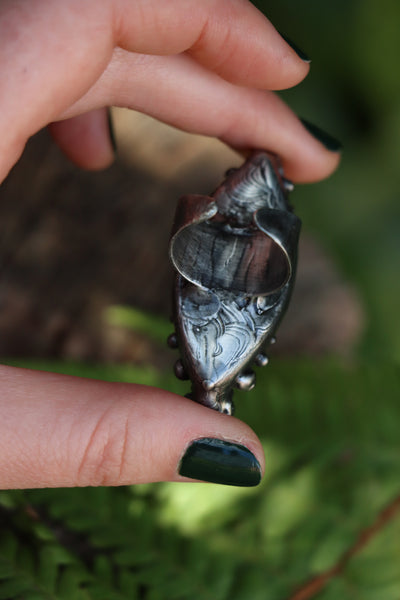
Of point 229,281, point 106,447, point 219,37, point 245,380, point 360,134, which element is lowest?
point 106,447

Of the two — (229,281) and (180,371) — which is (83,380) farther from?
(229,281)

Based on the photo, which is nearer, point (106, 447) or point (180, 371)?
point (106, 447)

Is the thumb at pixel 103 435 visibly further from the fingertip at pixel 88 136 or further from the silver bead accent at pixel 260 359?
the fingertip at pixel 88 136

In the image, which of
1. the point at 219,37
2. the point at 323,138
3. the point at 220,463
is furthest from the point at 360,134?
the point at 220,463

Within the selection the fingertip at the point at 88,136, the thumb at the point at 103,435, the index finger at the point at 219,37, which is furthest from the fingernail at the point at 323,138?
the thumb at the point at 103,435

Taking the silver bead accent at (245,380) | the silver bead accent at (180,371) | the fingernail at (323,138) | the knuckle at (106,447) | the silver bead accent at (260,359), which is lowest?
the knuckle at (106,447)
